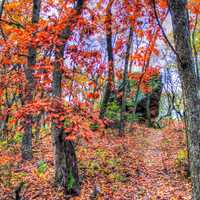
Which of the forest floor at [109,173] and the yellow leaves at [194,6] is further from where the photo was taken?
the yellow leaves at [194,6]

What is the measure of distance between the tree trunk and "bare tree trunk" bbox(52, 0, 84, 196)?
3470mm

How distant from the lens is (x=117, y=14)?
15.0 m

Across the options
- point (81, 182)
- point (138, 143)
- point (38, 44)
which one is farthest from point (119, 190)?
point (138, 143)

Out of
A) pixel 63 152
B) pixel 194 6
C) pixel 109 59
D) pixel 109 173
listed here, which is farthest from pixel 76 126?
pixel 194 6

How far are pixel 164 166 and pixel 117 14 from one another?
8.04 metres

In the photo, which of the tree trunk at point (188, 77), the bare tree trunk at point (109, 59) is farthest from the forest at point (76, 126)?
the bare tree trunk at point (109, 59)

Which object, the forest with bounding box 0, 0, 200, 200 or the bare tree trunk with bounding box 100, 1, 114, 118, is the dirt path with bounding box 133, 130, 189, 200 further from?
the bare tree trunk with bounding box 100, 1, 114, 118

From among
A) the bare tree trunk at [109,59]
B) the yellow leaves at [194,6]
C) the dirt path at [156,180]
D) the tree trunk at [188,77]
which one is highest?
the yellow leaves at [194,6]

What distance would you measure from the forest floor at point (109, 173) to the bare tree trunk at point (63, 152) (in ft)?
0.91

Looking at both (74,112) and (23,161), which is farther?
(23,161)

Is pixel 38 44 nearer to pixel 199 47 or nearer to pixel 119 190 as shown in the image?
pixel 119 190

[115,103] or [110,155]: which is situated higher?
[115,103]

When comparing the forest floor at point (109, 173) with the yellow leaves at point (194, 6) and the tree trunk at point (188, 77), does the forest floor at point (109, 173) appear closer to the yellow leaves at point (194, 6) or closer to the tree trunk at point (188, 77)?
the tree trunk at point (188, 77)

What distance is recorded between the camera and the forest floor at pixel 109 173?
802 cm
